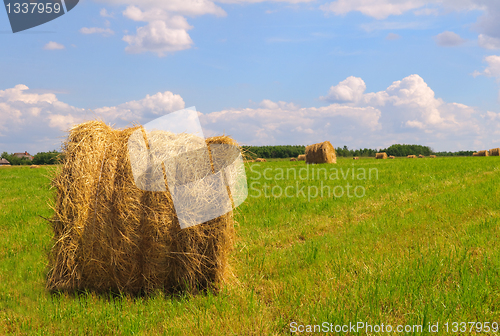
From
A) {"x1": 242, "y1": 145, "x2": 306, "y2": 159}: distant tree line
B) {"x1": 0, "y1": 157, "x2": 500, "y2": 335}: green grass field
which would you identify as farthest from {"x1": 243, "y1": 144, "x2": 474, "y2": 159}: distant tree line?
{"x1": 0, "y1": 157, "x2": 500, "y2": 335}: green grass field

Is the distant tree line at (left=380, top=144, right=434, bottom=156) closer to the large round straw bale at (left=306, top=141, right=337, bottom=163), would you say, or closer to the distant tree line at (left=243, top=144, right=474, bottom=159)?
the distant tree line at (left=243, top=144, right=474, bottom=159)

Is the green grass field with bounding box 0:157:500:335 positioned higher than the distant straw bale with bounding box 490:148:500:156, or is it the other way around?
the distant straw bale with bounding box 490:148:500:156

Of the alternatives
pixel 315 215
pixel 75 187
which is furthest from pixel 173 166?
pixel 315 215

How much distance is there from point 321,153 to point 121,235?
23.8 meters

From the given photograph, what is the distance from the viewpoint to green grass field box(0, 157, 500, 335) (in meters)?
4.36

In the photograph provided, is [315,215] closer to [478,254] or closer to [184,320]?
[478,254]

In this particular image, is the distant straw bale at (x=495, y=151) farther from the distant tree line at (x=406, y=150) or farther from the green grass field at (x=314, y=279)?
the distant tree line at (x=406, y=150)

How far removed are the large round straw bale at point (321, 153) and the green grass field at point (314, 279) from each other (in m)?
17.4

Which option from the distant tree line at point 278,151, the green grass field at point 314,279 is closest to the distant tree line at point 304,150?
the distant tree line at point 278,151

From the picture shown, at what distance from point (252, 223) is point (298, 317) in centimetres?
447

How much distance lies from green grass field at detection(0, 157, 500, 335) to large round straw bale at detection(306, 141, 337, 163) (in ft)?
A: 57.0

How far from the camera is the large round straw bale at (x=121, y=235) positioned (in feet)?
17.4

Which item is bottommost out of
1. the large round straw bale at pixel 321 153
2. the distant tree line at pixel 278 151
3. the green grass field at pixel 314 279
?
the green grass field at pixel 314 279

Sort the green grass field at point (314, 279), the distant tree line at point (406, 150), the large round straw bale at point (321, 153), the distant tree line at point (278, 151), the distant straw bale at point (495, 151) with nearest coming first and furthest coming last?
the green grass field at point (314, 279) → the large round straw bale at point (321, 153) → the distant straw bale at point (495, 151) → the distant tree line at point (278, 151) → the distant tree line at point (406, 150)
